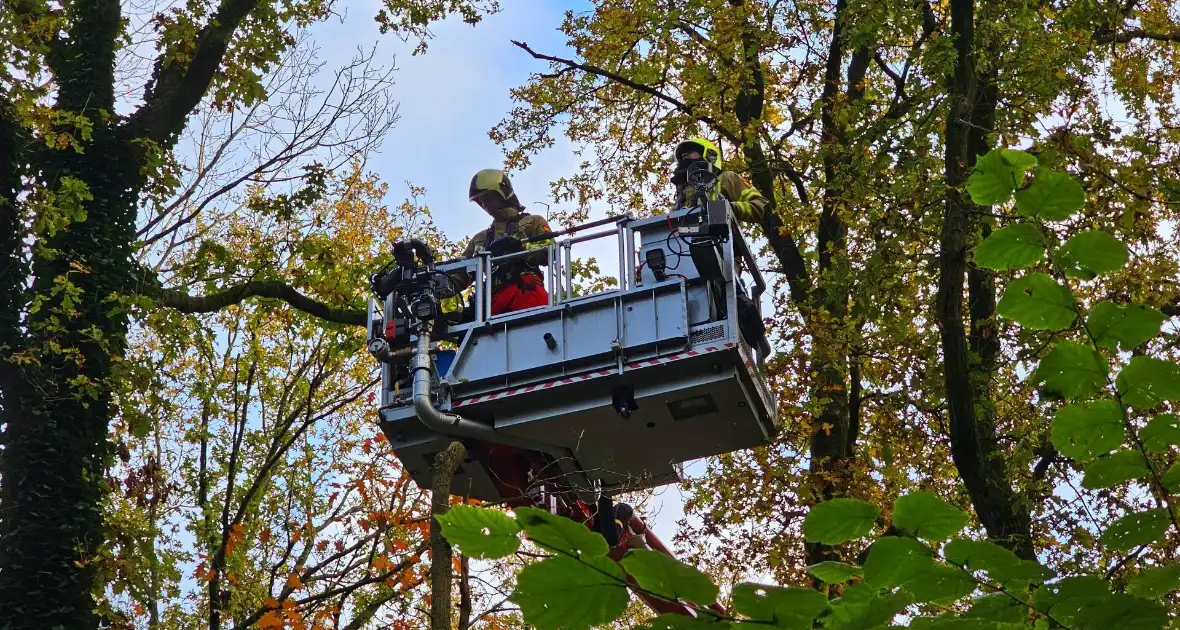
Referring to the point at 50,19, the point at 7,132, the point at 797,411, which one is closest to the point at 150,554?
the point at 7,132

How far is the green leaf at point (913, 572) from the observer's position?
2.84 meters

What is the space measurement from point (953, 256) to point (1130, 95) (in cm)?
405

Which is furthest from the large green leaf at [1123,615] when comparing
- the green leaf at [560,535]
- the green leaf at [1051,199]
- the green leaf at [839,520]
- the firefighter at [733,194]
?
the firefighter at [733,194]

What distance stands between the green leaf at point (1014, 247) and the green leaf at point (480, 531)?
1250 millimetres

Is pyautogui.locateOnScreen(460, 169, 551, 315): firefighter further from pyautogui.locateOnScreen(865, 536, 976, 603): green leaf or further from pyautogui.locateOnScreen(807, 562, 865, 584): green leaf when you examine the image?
pyautogui.locateOnScreen(865, 536, 976, 603): green leaf

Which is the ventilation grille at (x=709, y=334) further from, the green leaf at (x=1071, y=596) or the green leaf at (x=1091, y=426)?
the green leaf at (x=1071, y=596)

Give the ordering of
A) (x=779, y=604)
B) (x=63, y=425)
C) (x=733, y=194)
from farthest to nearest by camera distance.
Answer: (x=63, y=425) → (x=733, y=194) → (x=779, y=604)

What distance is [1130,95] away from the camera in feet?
40.4

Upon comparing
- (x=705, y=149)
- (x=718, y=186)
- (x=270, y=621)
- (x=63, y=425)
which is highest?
(x=705, y=149)

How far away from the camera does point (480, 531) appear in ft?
8.05

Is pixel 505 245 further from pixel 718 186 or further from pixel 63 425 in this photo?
pixel 63 425

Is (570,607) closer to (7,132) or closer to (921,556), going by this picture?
(921,556)

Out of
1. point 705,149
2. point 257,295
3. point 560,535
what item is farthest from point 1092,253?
point 257,295

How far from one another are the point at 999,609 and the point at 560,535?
40.3 inches
